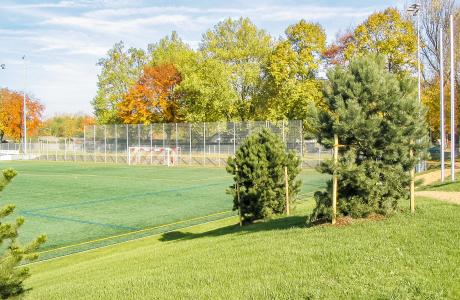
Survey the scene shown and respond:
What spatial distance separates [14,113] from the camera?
73.5 meters

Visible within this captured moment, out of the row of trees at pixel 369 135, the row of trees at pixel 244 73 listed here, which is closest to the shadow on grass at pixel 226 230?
the row of trees at pixel 369 135

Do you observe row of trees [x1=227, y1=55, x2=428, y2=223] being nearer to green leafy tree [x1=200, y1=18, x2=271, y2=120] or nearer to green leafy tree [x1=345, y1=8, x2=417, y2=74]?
green leafy tree [x1=345, y1=8, x2=417, y2=74]

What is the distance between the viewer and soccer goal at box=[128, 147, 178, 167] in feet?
151

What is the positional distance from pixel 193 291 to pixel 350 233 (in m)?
3.10

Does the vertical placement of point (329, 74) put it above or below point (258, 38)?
below

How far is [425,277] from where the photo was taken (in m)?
6.00

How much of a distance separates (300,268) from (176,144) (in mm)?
40924

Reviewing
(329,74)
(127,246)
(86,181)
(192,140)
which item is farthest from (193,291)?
(192,140)

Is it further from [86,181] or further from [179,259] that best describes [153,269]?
[86,181]

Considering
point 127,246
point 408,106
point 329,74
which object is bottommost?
point 127,246

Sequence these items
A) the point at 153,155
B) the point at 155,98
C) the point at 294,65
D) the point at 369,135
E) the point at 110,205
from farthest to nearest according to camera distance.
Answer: the point at 155,98, the point at 153,155, the point at 294,65, the point at 110,205, the point at 369,135

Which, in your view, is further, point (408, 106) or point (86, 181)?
point (86, 181)

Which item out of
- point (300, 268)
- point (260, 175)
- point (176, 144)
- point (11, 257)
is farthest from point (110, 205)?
point (176, 144)

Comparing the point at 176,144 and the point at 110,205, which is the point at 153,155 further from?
the point at 110,205
